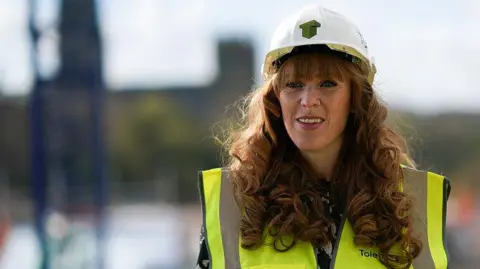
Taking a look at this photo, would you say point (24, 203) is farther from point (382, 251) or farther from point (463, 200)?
point (382, 251)

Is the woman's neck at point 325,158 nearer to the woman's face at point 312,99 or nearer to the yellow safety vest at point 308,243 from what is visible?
the woman's face at point 312,99

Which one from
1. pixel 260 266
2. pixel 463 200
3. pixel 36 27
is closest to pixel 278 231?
pixel 260 266

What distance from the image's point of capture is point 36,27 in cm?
719

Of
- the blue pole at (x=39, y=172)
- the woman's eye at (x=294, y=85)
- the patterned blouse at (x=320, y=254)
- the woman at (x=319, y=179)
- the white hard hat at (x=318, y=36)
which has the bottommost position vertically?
the blue pole at (x=39, y=172)

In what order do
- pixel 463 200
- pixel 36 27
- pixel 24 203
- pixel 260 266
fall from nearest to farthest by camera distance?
1. pixel 260 266
2. pixel 36 27
3. pixel 463 200
4. pixel 24 203

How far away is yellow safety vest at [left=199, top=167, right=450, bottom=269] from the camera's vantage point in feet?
8.59

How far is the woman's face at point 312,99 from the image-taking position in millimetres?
2652

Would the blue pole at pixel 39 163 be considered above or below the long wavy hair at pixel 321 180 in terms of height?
below

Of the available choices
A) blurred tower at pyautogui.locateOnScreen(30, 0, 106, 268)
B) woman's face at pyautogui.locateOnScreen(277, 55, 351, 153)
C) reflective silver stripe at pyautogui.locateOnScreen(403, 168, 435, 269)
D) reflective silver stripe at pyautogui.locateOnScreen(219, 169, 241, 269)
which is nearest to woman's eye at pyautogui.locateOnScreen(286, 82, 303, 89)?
woman's face at pyautogui.locateOnScreen(277, 55, 351, 153)

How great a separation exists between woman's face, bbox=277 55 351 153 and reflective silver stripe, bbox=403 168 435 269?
10.6 inches

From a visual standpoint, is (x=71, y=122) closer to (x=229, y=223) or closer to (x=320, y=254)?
(x=229, y=223)

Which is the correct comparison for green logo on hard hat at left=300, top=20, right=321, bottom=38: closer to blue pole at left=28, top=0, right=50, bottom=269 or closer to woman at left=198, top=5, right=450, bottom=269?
woman at left=198, top=5, right=450, bottom=269

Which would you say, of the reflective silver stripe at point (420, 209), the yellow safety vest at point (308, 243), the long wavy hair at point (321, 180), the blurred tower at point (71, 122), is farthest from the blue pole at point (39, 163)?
the reflective silver stripe at point (420, 209)

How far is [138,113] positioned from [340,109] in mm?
40857
